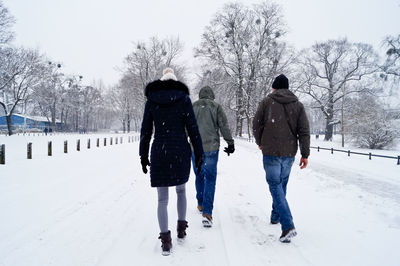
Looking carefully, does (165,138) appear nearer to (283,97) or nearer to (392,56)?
(283,97)

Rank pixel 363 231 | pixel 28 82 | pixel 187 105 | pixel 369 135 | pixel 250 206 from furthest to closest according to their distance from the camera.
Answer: pixel 28 82 → pixel 369 135 → pixel 250 206 → pixel 363 231 → pixel 187 105

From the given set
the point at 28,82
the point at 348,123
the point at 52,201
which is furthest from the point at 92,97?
the point at 52,201

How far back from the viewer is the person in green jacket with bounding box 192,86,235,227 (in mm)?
3650

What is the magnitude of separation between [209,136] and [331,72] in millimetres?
35346

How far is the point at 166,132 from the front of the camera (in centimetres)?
278

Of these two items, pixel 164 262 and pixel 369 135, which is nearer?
pixel 164 262

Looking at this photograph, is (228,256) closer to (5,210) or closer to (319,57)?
(5,210)

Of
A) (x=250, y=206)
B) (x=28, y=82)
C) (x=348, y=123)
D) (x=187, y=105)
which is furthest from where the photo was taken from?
(x=28, y=82)

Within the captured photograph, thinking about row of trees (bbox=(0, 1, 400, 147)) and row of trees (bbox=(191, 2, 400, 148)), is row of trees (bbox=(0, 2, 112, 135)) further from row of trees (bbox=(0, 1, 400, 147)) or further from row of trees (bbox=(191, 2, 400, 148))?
row of trees (bbox=(191, 2, 400, 148))

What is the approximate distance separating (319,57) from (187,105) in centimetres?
3569

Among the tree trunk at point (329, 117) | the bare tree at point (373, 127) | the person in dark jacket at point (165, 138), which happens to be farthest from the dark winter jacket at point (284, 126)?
the tree trunk at point (329, 117)

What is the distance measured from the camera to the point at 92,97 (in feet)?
211

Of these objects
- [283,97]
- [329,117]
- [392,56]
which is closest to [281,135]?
[283,97]

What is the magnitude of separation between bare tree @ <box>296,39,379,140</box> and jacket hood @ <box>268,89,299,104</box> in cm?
2978
